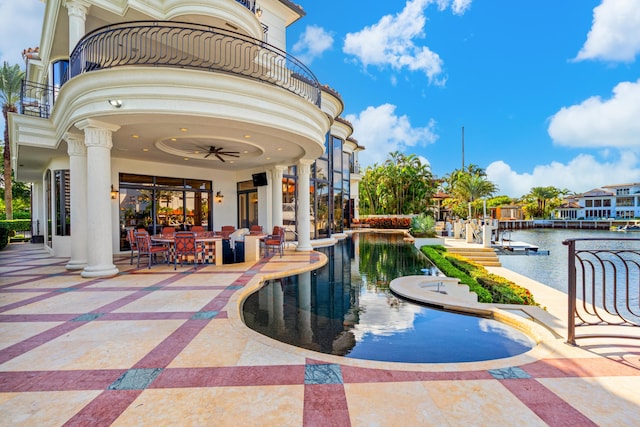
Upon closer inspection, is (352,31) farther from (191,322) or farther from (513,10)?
(191,322)

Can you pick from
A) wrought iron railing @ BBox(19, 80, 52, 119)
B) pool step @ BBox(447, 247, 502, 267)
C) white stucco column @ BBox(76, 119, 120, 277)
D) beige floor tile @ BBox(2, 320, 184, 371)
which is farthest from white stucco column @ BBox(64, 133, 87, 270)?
pool step @ BBox(447, 247, 502, 267)

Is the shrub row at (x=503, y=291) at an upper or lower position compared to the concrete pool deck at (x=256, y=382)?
lower

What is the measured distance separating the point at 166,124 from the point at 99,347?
5.49 m

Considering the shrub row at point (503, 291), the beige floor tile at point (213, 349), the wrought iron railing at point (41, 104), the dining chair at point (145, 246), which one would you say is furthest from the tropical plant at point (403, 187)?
the beige floor tile at point (213, 349)

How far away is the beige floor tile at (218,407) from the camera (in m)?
2.15

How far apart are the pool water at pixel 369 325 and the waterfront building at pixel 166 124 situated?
419 cm

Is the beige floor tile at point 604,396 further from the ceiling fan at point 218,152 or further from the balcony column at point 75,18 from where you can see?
the balcony column at point 75,18

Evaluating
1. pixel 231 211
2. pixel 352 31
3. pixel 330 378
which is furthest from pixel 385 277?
pixel 352 31

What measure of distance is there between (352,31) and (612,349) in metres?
30.4

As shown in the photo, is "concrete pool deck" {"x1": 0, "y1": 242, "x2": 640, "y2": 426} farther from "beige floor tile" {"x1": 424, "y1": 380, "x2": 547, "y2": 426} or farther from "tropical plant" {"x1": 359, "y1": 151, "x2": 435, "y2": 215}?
"tropical plant" {"x1": 359, "y1": 151, "x2": 435, "y2": 215}

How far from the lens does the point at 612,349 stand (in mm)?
3275

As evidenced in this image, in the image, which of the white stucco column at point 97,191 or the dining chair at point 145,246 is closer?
the white stucco column at point 97,191

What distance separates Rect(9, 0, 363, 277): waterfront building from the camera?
21.6 ft

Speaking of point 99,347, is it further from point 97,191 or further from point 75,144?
point 75,144
